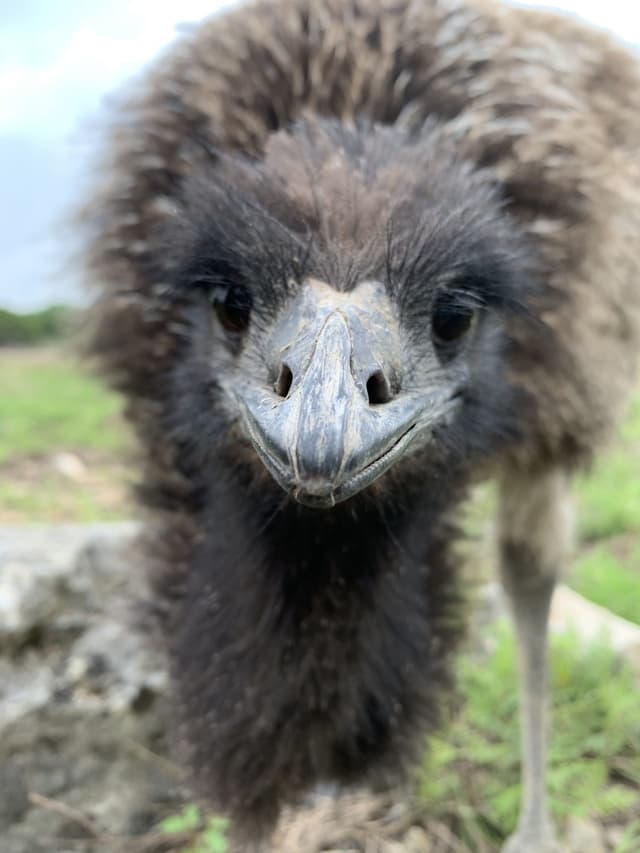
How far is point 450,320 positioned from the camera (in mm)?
1534

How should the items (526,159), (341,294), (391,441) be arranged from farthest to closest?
(526,159), (341,294), (391,441)

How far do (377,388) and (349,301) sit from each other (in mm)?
144

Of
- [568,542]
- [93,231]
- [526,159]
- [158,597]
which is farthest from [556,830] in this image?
[93,231]

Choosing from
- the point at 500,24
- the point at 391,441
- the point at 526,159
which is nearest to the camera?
the point at 391,441

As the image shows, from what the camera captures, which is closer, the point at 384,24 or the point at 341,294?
the point at 341,294

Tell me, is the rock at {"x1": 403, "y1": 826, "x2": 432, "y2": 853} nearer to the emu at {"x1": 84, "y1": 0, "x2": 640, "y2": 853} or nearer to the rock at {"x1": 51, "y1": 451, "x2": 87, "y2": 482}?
the emu at {"x1": 84, "y1": 0, "x2": 640, "y2": 853}

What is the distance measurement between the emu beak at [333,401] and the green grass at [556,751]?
1462 mm

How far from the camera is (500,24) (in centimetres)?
218

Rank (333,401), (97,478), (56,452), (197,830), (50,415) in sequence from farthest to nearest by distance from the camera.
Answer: (50,415)
(56,452)
(97,478)
(197,830)
(333,401)

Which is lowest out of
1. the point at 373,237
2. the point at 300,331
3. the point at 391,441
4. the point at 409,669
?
the point at 409,669

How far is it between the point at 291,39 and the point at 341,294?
0.94 m

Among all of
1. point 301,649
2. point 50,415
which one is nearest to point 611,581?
point 301,649

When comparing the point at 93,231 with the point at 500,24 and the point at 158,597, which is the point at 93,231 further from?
the point at 500,24

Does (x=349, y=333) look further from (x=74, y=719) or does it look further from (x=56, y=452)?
(x=56, y=452)
